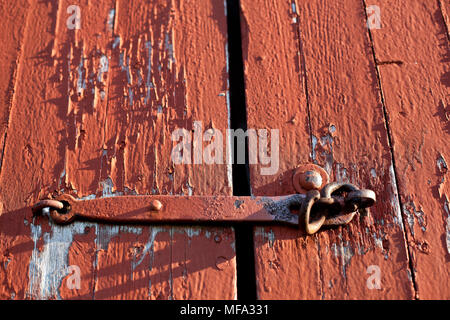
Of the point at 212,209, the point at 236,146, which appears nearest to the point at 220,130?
the point at 236,146

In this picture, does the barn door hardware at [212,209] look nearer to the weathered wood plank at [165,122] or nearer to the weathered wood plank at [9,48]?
the weathered wood plank at [165,122]

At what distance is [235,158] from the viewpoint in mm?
1207

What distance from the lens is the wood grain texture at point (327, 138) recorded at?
3.55 feet

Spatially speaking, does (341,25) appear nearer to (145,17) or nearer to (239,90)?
(239,90)

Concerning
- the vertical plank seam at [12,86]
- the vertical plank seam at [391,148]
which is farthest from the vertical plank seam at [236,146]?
the vertical plank seam at [12,86]

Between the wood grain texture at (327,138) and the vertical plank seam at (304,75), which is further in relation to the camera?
the vertical plank seam at (304,75)

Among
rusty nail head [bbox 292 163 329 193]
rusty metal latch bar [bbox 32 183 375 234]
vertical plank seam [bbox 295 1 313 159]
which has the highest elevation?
vertical plank seam [bbox 295 1 313 159]

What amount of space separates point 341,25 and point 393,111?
26 cm

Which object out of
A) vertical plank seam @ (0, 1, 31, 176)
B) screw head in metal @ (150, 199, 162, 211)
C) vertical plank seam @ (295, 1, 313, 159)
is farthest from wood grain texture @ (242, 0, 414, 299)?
vertical plank seam @ (0, 1, 31, 176)

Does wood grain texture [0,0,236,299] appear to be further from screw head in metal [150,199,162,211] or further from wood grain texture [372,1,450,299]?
wood grain texture [372,1,450,299]

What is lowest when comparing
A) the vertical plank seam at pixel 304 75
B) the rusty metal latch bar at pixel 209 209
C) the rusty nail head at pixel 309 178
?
the rusty metal latch bar at pixel 209 209

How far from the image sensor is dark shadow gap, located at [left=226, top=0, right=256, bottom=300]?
3.84 feet

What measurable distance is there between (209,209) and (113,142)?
0.89 feet

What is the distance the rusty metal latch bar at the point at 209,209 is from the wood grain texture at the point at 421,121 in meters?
0.13
